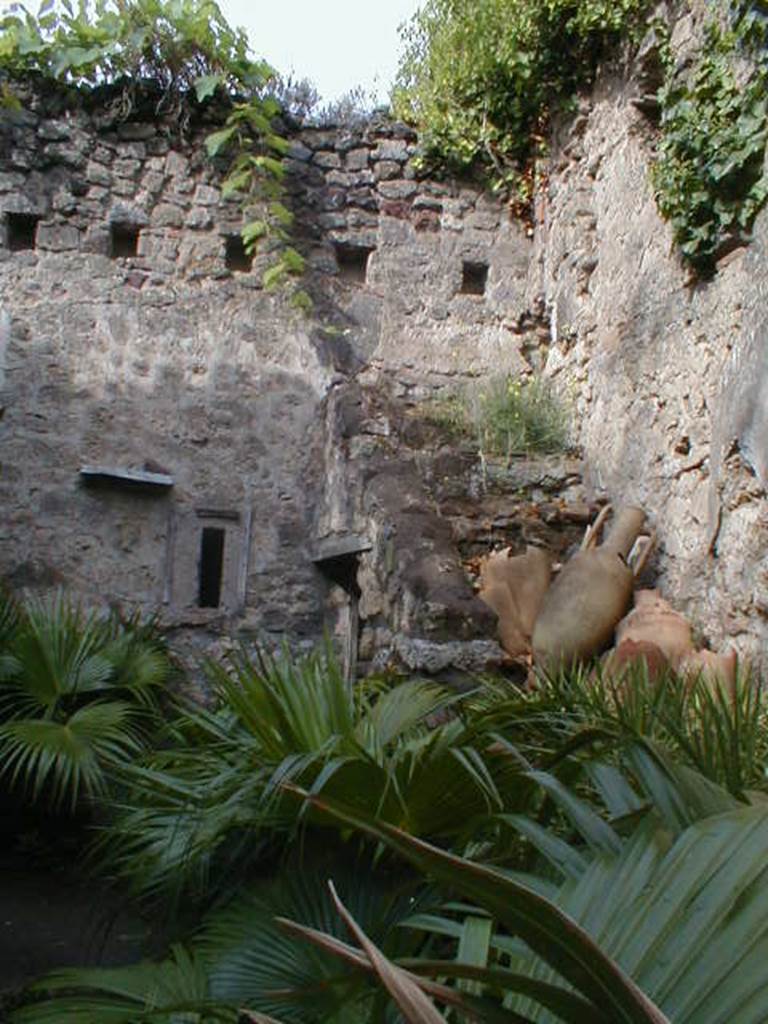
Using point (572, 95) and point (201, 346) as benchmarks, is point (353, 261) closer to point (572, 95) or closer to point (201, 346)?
point (201, 346)

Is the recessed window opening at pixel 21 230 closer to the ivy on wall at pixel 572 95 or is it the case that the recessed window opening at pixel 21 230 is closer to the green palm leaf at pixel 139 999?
the ivy on wall at pixel 572 95

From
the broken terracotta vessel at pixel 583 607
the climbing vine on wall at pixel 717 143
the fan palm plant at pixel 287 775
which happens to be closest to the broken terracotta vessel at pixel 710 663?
the broken terracotta vessel at pixel 583 607

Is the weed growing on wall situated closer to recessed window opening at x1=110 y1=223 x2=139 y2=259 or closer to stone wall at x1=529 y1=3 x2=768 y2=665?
stone wall at x1=529 y1=3 x2=768 y2=665

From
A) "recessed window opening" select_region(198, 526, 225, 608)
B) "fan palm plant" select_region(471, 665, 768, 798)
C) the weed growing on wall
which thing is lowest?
"recessed window opening" select_region(198, 526, 225, 608)

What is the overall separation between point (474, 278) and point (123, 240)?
2948 millimetres

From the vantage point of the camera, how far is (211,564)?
825cm

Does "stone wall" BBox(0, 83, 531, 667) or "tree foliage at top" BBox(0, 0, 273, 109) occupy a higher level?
"tree foliage at top" BBox(0, 0, 273, 109)

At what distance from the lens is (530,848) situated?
234cm

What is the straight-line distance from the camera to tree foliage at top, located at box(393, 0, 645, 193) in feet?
26.3

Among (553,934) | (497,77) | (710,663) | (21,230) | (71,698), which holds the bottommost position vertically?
(71,698)

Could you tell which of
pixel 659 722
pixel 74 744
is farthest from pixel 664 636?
pixel 74 744

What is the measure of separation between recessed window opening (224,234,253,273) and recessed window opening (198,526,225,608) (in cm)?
223

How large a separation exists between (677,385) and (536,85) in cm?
342

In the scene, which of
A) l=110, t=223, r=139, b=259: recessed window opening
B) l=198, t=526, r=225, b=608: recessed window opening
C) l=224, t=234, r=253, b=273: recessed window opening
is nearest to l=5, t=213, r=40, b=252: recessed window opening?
l=110, t=223, r=139, b=259: recessed window opening
